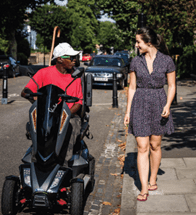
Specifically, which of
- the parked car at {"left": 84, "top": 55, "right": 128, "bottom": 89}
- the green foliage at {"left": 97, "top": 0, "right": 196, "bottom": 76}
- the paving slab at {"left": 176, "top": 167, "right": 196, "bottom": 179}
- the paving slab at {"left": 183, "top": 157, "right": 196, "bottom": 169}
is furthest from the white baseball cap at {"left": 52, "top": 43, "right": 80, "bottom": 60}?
the green foliage at {"left": 97, "top": 0, "right": 196, "bottom": 76}

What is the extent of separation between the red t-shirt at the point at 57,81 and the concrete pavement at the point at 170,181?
1319mm

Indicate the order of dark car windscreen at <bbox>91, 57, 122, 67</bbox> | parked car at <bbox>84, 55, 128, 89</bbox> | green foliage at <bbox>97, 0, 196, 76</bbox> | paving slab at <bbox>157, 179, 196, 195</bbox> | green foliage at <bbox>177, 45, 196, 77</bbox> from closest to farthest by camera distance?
paving slab at <bbox>157, 179, 196, 195</bbox> < parked car at <bbox>84, 55, 128, 89</bbox> < green foliage at <bbox>97, 0, 196, 76</bbox> < dark car windscreen at <bbox>91, 57, 122, 67</bbox> < green foliage at <bbox>177, 45, 196, 77</bbox>

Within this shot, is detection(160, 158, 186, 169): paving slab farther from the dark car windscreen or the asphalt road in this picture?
the dark car windscreen

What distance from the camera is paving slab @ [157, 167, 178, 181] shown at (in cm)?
472

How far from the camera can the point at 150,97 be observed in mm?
3941

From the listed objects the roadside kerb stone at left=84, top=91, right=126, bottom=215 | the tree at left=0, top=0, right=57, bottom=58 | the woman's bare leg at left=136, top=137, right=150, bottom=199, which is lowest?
the roadside kerb stone at left=84, top=91, right=126, bottom=215

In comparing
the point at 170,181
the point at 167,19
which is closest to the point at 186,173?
the point at 170,181

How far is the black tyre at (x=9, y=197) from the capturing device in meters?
3.34

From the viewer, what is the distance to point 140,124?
13.0 feet

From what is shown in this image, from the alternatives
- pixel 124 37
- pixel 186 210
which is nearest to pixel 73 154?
pixel 186 210

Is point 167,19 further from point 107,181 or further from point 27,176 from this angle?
point 27,176

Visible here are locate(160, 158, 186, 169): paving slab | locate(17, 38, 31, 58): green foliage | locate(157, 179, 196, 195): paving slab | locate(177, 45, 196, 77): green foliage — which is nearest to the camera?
locate(157, 179, 196, 195): paving slab

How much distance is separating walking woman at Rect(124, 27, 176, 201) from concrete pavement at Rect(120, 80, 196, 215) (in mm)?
192

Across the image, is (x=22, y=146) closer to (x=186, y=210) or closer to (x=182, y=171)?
(x=182, y=171)
